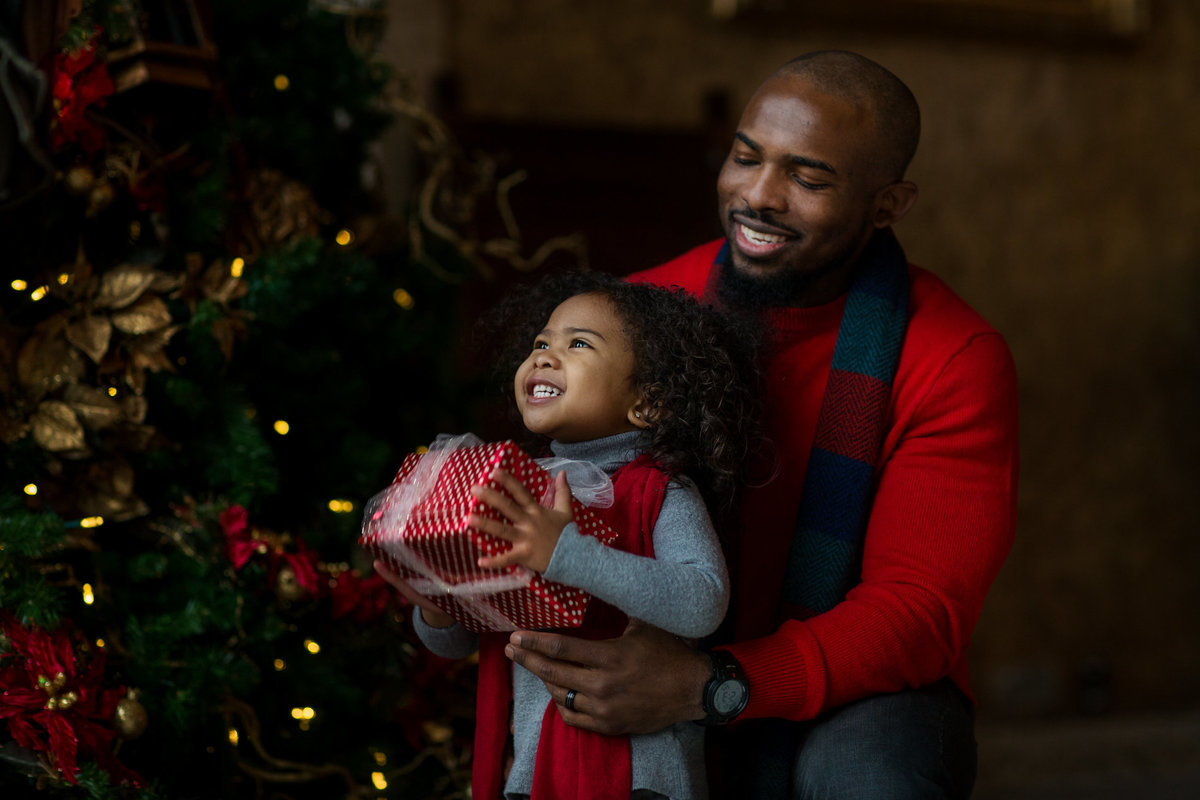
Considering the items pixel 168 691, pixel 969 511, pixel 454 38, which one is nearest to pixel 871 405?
pixel 969 511

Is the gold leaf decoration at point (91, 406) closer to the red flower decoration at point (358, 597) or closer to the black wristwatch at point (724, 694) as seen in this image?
the red flower decoration at point (358, 597)

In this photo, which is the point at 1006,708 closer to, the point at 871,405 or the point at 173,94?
the point at 871,405

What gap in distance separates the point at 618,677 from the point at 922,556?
45 centimetres

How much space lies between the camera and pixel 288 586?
4.97 feet

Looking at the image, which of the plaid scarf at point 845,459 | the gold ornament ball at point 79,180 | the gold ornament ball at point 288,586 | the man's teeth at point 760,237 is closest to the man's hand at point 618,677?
the plaid scarf at point 845,459

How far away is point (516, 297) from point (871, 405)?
1.62 ft

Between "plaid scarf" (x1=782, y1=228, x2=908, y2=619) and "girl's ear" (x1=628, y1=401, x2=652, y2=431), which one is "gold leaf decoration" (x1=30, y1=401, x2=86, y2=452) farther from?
"plaid scarf" (x1=782, y1=228, x2=908, y2=619)

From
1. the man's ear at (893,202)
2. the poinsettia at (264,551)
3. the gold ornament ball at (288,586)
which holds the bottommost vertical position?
the gold ornament ball at (288,586)

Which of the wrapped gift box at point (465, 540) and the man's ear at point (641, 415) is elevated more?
the man's ear at point (641, 415)

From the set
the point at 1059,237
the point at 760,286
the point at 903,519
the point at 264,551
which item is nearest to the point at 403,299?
the point at 264,551

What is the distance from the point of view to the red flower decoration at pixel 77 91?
1391 mm

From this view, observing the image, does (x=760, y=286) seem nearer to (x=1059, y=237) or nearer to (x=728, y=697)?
(x=728, y=697)

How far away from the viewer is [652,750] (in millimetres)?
1176

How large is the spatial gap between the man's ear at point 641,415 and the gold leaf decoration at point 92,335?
73 centimetres
